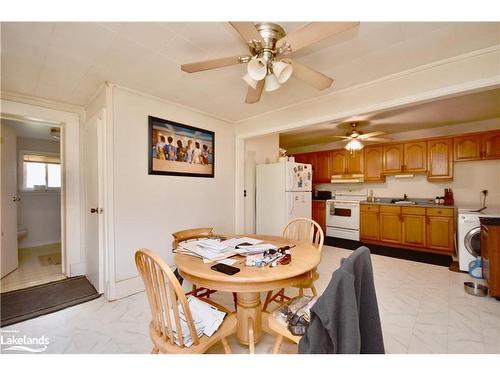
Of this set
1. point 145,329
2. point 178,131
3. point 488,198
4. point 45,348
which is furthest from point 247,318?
point 488,198

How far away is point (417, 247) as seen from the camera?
3.94m

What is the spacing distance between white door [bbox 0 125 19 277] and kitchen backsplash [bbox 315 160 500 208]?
6.29 metres

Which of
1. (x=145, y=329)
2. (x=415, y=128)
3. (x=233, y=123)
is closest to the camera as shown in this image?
(x=145, y=329)

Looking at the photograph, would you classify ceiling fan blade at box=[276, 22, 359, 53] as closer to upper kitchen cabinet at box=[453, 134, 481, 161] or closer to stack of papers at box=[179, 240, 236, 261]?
stack of papers at box=[179, 240, 236, 261]

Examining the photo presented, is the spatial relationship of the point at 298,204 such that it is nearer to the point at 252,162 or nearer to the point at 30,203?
the point at 252,162

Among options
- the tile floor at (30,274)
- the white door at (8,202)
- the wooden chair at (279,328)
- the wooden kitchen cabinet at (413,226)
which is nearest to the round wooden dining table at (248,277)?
the wooden chair at (279,328)

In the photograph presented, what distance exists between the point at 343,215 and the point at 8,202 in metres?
5.49

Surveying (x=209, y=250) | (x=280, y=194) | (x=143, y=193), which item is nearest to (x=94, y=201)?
(x=143, y=193)

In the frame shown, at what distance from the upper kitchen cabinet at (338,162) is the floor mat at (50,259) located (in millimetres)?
5371

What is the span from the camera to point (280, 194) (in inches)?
137

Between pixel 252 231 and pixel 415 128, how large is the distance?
11.9 feet

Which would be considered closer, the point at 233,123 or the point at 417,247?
the point at 233,123

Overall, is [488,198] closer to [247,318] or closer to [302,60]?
[302,60]

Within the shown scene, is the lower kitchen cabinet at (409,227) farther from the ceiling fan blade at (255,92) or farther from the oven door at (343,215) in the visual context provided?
the ceiling fan blade at (255,92)
